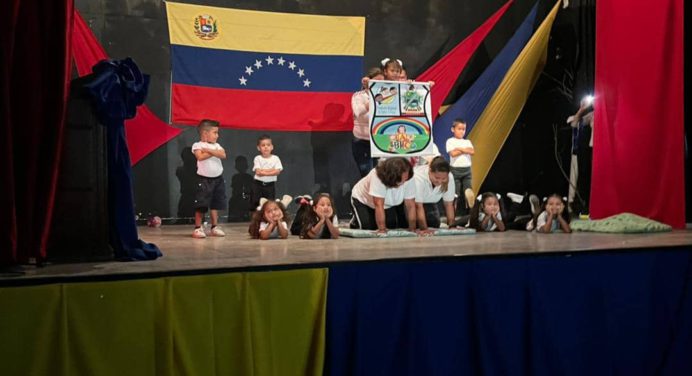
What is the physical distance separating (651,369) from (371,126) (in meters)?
2.60

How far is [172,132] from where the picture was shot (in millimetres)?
6191

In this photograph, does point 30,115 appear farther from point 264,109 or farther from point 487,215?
point 264,109

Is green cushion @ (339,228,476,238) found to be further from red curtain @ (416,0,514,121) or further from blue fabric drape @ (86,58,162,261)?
red curtain @ (416,0,514,121)

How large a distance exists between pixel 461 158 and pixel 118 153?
11.7 ft

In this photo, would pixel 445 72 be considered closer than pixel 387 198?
No

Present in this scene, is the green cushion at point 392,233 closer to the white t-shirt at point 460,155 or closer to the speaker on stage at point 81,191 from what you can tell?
the white t-shirt at point 460,155

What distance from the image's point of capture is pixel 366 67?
7.02m

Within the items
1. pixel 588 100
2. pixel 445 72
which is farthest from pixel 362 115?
pixel 588 100

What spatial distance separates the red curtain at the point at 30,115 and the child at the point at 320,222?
73.0 inches

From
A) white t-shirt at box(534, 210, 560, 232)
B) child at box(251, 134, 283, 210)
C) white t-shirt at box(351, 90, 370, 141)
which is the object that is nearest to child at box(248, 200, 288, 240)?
white t-shirt at box(351, 90, 370, 141)

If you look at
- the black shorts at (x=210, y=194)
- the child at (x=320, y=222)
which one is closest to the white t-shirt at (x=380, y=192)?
the child at (x=320, y=222)

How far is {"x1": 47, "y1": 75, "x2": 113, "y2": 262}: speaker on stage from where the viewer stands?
307cm

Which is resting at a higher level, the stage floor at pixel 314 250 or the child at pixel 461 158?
the child at pixel 461 158

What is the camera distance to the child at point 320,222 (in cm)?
443
